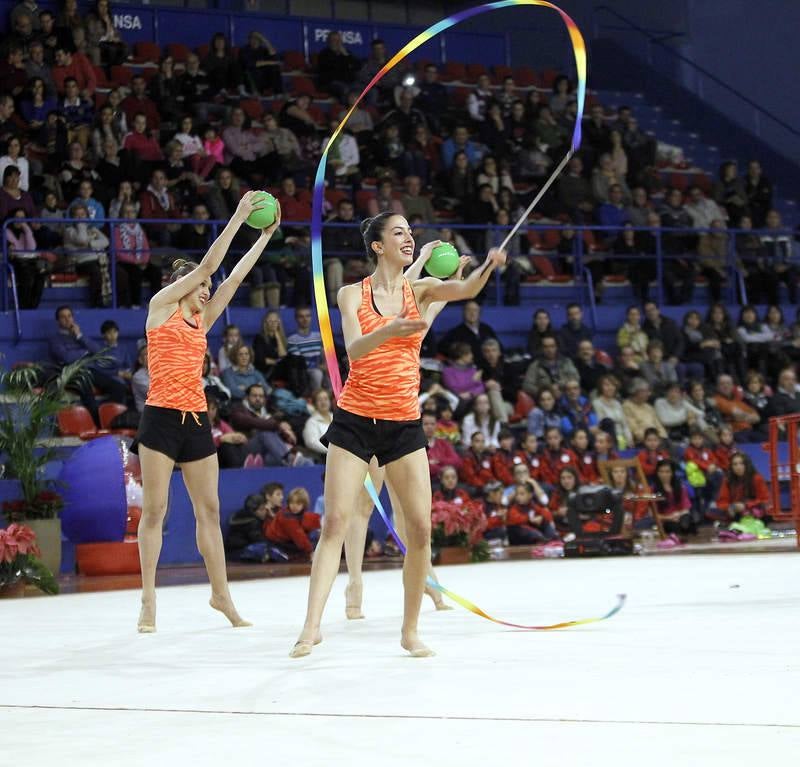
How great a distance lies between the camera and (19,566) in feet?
33.6

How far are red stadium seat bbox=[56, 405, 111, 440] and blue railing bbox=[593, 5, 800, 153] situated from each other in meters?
12.4

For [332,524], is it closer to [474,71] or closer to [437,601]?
[437,601]

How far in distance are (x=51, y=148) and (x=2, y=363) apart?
118 inches

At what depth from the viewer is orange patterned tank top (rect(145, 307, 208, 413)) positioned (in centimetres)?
732

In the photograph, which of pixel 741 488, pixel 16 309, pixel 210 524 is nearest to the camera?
pixel 210 524

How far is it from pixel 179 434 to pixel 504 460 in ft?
24.7

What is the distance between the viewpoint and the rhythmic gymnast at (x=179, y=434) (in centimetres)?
727

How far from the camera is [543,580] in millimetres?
9992

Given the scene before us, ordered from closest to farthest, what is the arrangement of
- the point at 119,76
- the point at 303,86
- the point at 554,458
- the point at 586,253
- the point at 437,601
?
the point at 437,601 → the point at 554,458 → the point at 119,76 → the point at 586,253 → the point at 303,86

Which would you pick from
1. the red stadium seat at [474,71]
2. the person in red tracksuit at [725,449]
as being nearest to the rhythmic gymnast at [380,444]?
the person in red tracksuit at [725,449]

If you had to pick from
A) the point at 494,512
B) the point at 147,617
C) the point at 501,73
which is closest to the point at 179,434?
the point at 147,617

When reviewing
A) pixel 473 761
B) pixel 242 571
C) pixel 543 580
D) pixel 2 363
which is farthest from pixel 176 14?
pixel 473 761

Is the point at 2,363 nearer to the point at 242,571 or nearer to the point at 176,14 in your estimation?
the point at 242,571

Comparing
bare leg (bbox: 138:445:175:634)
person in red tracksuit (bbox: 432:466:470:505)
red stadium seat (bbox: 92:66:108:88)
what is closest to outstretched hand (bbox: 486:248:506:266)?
bare leg (bbox: 138:445:175:634)
